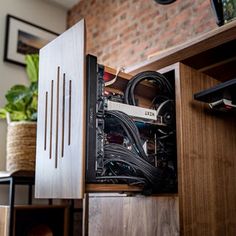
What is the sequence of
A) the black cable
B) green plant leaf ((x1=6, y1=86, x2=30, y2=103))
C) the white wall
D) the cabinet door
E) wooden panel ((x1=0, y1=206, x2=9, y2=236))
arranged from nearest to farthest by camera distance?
the cabinet door < the black cable < wooden panel ((x1=0, y1=206, x2=9, y2=236)) < green plant leaf ((x1=6, y1=86, x2=30, y2=103)) < the white wall

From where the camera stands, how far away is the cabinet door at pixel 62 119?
3.17 feet

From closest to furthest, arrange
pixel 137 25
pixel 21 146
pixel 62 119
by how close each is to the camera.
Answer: pixel 62 119 < pixel 21 146 < pixel 137 25

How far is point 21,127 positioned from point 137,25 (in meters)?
1.16

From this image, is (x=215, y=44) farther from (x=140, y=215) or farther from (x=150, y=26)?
(x=150, y=26)

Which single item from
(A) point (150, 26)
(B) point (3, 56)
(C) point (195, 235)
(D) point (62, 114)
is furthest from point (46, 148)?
(B) point (3, 56)

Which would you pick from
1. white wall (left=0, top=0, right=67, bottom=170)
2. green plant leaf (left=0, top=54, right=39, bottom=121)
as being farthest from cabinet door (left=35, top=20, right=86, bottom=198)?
A: white wall (left=0, top=0, right=67, bottom=170)

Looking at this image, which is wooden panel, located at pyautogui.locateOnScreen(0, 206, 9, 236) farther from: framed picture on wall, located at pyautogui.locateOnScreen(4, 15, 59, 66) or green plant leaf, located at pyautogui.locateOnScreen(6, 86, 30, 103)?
framed picture on wall, located at pyautogui.locateOnScreen(4, 15, 59, 66)

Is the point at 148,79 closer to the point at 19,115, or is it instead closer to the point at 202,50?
the point at 202,50

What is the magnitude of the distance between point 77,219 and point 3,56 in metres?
1.49

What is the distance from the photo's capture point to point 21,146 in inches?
90.8

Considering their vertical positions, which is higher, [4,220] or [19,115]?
[19,115]

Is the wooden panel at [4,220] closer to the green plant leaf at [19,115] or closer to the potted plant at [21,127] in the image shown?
the potted plant at [21,127]

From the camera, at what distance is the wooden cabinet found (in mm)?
1083

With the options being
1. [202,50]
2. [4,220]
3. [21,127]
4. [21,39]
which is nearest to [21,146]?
[21,127]
